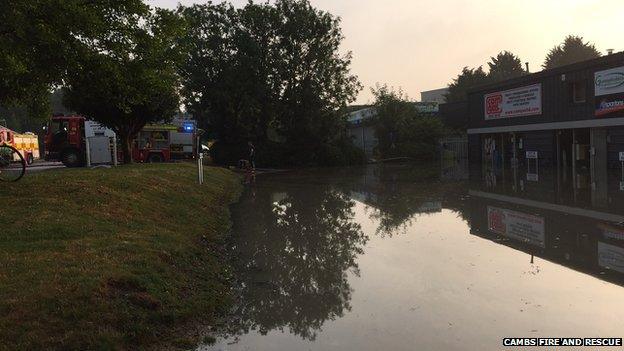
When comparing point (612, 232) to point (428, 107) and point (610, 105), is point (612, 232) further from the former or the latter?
point (428, 107)

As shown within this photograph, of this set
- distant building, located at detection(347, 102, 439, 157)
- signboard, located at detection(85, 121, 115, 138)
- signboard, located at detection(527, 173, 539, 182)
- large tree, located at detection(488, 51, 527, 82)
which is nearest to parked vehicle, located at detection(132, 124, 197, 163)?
signboard, located at detection(85, 121, 115, 138)

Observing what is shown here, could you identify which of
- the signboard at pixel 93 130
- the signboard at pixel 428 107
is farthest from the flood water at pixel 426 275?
the signboard at pixel 428 107

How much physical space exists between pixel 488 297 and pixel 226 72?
39432mm

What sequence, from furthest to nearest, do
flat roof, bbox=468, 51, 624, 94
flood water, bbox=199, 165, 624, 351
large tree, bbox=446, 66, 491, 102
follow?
large tree, bbox=446, 66, 491, 102 → flat roof, bbox=468, 51, 624, 94 → flood water, bbox=199, 165, 624, 351

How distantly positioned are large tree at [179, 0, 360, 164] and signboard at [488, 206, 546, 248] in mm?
31169

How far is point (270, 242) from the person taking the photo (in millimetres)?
11680

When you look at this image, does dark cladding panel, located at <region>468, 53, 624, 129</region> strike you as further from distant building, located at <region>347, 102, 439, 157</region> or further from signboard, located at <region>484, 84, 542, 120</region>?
distant building, located at <region>347, 102, 439, 157</region>

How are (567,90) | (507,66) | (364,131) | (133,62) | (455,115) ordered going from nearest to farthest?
(133,62) → (567,90) → (455,115) → (364,131) → (507,66)

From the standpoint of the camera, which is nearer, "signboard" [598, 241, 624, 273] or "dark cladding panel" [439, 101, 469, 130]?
"signboard" [598, 241, 624, 273]

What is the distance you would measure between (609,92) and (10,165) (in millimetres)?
26418

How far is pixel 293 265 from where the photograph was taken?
9453mm

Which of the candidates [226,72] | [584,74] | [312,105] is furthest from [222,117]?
[584,74]

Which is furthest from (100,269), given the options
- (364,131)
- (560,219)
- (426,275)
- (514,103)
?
(364,131)

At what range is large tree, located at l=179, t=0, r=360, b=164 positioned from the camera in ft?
146
